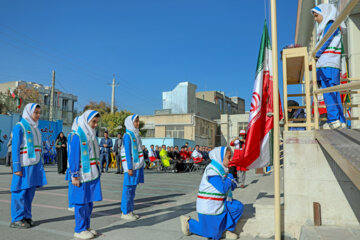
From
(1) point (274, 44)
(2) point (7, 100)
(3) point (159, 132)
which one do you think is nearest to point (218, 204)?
(1) point (274, 44)

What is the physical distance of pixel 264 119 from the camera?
437cm

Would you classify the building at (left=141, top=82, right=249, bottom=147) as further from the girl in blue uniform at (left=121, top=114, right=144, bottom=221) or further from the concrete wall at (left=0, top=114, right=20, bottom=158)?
the girl in blue uniform at (left=121, top=114, right=144, bottom=221)

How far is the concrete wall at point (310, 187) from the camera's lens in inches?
151

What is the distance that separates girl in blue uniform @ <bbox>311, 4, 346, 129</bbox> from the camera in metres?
4.39

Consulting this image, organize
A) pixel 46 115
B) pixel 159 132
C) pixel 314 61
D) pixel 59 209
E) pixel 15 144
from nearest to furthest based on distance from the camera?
pixel 314 61 < pixel 15 144 < pixel 59 209 < pixel 46 115 < pixel 159 132

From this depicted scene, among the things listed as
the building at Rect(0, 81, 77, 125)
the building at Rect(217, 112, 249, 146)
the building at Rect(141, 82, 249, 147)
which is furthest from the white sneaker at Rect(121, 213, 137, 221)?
the building at Rect(0, 81, 77, 125)

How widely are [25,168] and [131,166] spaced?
1781mm

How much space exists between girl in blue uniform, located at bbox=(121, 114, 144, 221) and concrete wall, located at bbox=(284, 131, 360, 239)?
2783 mm

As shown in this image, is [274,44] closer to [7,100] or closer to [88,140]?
[88,140]

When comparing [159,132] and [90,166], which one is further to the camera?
[159,132]

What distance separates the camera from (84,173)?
14.3 ft

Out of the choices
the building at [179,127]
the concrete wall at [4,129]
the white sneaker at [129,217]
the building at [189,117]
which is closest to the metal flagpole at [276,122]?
the white sneaker at [129,217]

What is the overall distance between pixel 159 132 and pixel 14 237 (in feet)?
128

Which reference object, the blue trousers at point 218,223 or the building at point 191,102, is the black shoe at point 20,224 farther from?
the building at point 191,102
